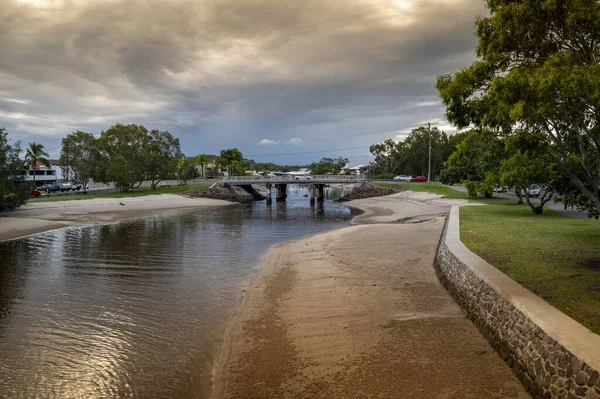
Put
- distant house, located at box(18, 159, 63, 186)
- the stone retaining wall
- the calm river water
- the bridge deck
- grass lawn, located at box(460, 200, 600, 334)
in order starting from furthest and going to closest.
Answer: distant house, located at box(18, 159, 63, 186) < the bridge deck < grass lawn, located at box(460, 200, 600, 334) < the calm river water < the stone retaining wall

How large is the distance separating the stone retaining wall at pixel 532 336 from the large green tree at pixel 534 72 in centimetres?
365

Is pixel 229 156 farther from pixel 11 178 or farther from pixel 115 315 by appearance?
pixel 115 315

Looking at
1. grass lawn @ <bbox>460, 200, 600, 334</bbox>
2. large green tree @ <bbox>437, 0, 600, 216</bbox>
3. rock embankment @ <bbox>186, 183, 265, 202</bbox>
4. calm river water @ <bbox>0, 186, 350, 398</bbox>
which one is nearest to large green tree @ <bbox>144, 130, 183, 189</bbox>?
rock embankment @ <bbox>186, 183, 265, 202</bbox>

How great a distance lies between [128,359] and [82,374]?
35.2 inches

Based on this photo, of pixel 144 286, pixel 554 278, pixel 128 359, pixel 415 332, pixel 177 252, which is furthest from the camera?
pixel 177 252

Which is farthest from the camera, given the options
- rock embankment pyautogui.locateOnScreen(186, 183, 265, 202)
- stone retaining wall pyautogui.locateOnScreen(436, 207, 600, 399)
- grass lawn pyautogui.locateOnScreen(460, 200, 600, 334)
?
rock embankment pyautogui.locateOnScreen(186, 183, 265, 202)

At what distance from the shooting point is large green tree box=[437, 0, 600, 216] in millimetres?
7750

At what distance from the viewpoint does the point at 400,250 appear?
707 inches

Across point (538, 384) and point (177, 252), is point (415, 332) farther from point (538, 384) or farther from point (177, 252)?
point (177, 252)

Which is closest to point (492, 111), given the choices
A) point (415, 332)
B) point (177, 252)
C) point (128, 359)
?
point (415, 332)

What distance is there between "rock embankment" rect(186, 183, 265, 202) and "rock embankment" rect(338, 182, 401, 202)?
2087cm

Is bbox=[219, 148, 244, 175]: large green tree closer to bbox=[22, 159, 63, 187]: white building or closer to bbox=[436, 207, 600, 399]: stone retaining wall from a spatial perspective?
bbox=[22, 159, 63, 187]: white building

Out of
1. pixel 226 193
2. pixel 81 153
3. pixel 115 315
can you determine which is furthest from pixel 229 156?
pixel 115 315

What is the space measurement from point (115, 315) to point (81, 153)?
59910 mm
